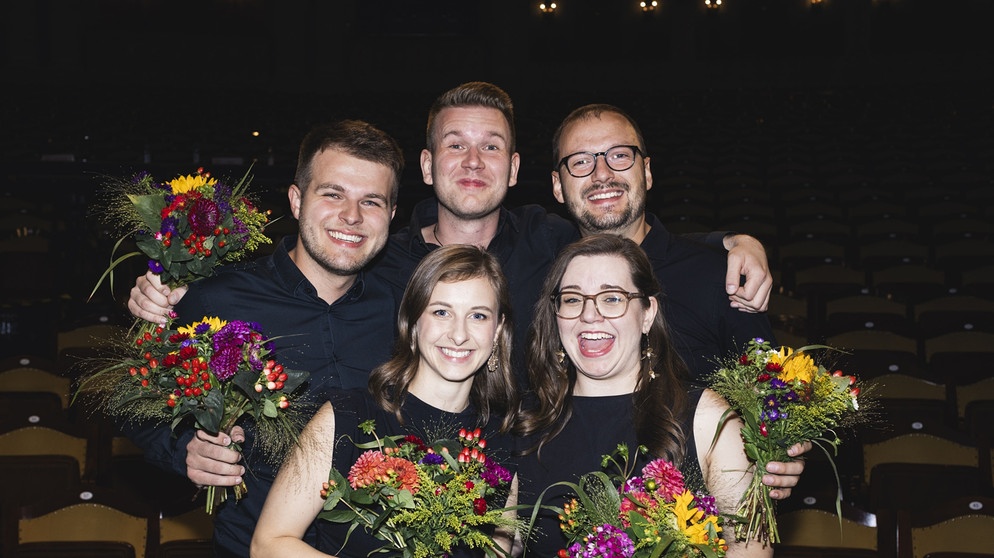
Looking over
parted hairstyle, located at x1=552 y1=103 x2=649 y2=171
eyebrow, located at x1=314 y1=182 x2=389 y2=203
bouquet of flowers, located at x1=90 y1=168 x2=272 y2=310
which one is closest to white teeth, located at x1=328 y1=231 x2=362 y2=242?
eyebrow, located at x1=314 y1=182 x2=389 y2=203

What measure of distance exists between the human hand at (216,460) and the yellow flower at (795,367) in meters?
1.46

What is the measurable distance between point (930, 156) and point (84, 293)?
11.1 m

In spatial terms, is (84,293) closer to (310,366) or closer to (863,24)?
(310,366)

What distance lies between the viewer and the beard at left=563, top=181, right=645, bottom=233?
3.45 metres

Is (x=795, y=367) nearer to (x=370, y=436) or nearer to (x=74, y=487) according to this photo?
(x=370, y=436)

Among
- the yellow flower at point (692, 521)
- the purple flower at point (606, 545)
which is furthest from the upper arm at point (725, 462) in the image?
the purple flower at point (606, 545)

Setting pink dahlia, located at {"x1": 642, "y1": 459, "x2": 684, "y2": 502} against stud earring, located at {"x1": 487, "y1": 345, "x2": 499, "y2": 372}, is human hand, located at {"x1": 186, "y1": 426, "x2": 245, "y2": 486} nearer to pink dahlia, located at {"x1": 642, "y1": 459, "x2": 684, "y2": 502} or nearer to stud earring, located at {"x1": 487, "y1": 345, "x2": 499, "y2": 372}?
stud earring, located at {"x1": 487, "y1": 345, "x2": 499, "y2": 372}

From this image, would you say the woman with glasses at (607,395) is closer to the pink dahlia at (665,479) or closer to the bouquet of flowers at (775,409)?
the bouquet of flowers at (775,409)

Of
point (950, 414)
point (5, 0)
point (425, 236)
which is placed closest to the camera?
point (425, 236)

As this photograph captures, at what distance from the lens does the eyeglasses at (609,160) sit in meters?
3.54

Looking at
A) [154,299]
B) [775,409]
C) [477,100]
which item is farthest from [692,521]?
[477,100]

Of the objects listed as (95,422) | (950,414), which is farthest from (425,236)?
(950,414)

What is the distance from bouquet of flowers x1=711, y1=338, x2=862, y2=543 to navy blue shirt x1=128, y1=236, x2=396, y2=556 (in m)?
1.23

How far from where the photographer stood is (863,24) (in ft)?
68.5
